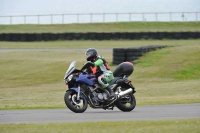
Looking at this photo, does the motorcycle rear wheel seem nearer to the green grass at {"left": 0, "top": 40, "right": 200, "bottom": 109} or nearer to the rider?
the rider

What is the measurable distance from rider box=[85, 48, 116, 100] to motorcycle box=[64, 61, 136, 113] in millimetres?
95

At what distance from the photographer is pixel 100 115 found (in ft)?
47.9

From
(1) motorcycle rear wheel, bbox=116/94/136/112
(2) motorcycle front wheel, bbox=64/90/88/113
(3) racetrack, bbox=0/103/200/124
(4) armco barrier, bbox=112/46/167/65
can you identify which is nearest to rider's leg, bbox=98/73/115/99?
(1) motorcycle rear wheel, bbox=116/94/136/112

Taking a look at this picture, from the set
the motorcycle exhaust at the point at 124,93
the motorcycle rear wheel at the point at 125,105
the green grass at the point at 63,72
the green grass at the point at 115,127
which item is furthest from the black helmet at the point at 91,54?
the green grass at the point at 63,72

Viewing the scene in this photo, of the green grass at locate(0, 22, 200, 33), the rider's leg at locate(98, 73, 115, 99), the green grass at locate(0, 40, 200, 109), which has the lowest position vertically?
the green grass at locate(0, 40, 200, 109)

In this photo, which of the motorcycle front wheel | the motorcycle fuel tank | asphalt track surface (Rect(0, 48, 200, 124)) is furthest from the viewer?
the motorcycle fuel tank

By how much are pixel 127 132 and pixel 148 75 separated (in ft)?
61.3

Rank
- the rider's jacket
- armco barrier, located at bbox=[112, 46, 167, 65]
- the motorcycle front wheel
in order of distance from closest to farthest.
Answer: the motorcycle front wheel → the rider's jacket → armco barrier, located at bbox=[112, 46, 167, 65]

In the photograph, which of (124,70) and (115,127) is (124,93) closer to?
(124,70)

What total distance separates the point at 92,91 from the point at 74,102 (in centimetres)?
60

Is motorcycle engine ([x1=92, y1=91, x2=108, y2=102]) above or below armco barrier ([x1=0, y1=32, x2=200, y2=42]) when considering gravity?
below

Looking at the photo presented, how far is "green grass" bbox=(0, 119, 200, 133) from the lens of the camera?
11.4 meters

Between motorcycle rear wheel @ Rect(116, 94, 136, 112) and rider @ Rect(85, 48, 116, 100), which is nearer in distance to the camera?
rider @ Rect(85, 48, 116, 100)

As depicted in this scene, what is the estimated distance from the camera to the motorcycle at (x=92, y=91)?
600 inches
